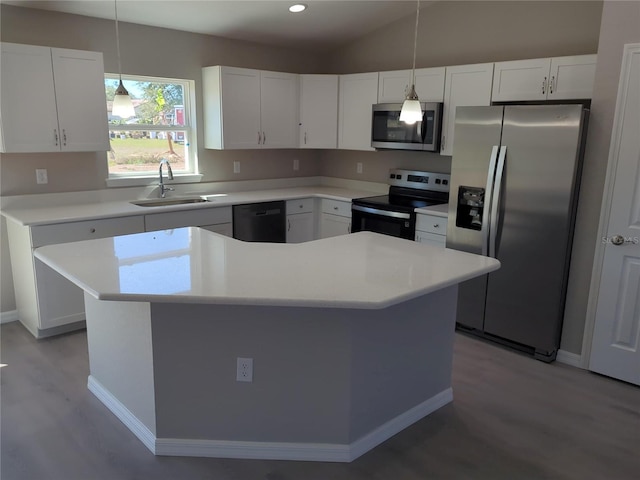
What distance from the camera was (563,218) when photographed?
319 centimetres

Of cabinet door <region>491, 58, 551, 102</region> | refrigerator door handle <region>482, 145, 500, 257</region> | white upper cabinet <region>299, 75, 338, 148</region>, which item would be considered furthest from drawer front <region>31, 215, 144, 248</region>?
cabinet door <region>491, 58, 551, 102</region>

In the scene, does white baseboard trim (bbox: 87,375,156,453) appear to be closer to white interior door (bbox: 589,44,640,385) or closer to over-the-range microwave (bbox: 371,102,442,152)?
white interior door (bbox: 589,44,640,385)

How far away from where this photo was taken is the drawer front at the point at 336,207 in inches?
188

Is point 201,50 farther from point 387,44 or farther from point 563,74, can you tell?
point 563,74

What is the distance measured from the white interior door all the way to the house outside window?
3.46 m

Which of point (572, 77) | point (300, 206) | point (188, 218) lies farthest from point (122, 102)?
point (572, 77)

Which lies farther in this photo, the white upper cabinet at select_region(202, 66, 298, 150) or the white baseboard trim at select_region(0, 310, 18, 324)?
the white upper cabinet at select_region(202, 66, 298, 150)

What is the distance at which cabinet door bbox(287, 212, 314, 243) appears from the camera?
4855mm

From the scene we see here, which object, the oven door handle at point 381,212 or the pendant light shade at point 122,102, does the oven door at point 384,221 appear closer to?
the oven door handle at point 381,212

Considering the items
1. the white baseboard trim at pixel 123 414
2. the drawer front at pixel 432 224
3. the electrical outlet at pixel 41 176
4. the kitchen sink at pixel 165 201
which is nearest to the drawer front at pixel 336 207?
the drawer front at pixel 432 224

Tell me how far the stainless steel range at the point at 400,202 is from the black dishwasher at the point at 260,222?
2.24ft

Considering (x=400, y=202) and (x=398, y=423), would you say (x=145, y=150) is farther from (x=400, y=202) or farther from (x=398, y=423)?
(x=398, y=423)

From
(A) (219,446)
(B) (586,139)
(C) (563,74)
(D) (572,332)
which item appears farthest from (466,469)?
(C) (563,74)

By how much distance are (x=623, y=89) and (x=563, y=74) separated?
2.16ft
